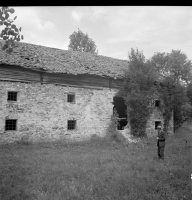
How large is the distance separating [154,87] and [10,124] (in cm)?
1165

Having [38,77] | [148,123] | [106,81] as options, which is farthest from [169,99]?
[38,77]

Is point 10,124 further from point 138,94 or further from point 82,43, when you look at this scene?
point 82,43

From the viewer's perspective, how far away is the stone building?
11930 millimetres

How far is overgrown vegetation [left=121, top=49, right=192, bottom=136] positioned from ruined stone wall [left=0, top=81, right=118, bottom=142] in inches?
73.3

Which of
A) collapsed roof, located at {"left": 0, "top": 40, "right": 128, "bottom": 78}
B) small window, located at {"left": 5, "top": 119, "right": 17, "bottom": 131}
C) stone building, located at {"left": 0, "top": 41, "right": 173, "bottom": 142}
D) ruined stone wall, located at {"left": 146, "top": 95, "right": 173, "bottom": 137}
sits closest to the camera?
small window, located at {"left": 5, "top": 119, "right": 17, "bottom": 131}

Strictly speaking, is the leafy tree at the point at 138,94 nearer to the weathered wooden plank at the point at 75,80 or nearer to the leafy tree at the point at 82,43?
the weathered wooden plank at the point at 75,80

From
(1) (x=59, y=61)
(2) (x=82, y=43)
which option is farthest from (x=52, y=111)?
(2) (x=82, y=43)

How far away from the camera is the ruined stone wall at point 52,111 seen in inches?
466

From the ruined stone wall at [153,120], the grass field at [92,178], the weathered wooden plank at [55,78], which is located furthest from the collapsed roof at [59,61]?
the grass field at [92,178]

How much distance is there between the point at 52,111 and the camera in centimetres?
1304

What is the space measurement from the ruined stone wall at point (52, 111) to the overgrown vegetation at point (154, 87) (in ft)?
6.11

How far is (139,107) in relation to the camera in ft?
48.9

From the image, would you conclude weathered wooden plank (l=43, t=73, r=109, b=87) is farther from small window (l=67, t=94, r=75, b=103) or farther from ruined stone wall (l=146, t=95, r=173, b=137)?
ruined stone wall (l=146, t=95, r=173, b=137)

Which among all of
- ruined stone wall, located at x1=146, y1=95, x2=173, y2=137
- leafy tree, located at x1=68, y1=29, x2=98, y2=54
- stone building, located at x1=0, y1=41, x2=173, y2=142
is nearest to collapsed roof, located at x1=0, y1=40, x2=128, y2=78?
stone building, located at x1=0, y1=41, x2=173, y2=142
